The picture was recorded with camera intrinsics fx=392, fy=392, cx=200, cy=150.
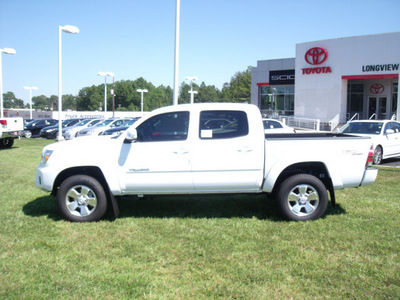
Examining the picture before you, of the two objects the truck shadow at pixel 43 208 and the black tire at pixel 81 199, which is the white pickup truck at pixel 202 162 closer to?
the black tire at pixel 81 199

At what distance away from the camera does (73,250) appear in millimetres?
4918

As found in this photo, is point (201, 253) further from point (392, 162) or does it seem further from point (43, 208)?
point (392, 162)

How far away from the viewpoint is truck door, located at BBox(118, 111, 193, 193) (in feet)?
19.3

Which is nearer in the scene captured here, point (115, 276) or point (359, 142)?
point (115, 276)

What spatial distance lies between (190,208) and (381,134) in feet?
28.5

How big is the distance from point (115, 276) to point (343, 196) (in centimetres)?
533

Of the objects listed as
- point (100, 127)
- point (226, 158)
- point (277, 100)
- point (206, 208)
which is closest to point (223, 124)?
point (226, 158)

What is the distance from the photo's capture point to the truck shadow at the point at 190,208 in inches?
257

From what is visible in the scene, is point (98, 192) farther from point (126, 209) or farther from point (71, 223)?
point (126, 209)

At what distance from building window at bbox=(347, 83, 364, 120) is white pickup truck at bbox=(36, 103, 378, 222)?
28416mm

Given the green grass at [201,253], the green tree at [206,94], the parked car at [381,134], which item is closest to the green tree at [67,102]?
the green tree at [206,94]

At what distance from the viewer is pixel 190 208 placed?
702cm

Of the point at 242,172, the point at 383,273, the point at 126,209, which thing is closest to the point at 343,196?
the point at 242,172

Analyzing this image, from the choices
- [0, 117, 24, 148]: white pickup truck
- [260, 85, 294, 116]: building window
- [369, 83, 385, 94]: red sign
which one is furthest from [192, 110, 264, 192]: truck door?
[260, 85, 294, 116]: building window
